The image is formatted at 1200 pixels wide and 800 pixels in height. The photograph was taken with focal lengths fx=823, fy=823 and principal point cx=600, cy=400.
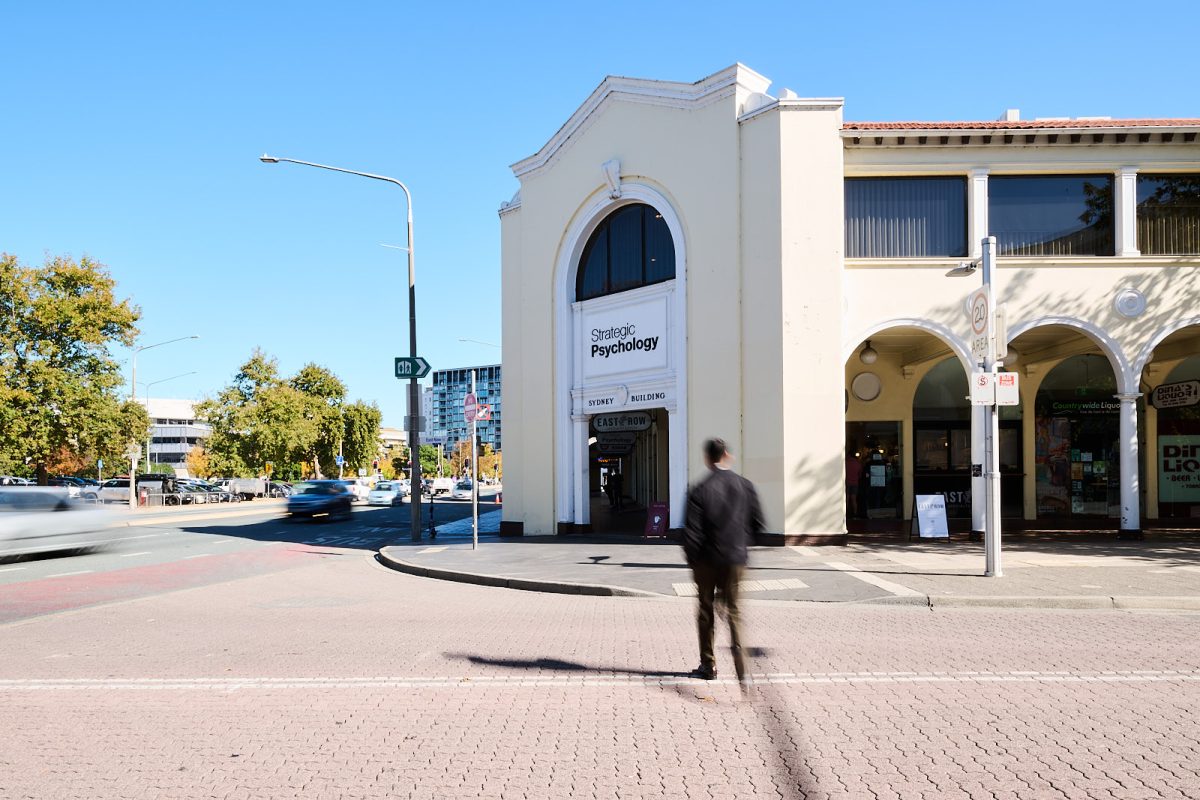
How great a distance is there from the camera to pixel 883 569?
12266 millimetres

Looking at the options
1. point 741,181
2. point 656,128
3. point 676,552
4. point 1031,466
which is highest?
point 656,128

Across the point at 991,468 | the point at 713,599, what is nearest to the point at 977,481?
the point at 991,468

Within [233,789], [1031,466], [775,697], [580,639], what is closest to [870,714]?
[775,697]

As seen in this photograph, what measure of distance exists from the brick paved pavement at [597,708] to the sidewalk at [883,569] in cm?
71

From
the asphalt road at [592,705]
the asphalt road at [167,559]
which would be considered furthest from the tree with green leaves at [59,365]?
the asphalt road at [592,705]

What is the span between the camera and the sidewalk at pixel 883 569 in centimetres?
989

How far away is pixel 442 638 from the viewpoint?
812 centimetres

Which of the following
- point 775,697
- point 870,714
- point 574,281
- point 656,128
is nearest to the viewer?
point 870,714

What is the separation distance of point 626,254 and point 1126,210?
34.0 ft

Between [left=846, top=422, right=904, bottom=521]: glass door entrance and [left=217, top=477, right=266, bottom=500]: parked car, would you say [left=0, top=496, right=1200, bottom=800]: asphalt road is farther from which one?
[left=217, top=477, right=266, bottom=500]: parked car

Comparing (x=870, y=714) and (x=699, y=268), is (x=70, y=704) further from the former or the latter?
(x=699, y=268)

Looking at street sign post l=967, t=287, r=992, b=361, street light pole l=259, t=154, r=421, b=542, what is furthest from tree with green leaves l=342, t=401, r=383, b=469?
street sign post l=967, t=287, r=992, b=361

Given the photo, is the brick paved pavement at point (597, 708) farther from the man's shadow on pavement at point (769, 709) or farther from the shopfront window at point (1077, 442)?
the shopfront window at point (1077, 442)

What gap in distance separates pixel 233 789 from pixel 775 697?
351 centimetres
